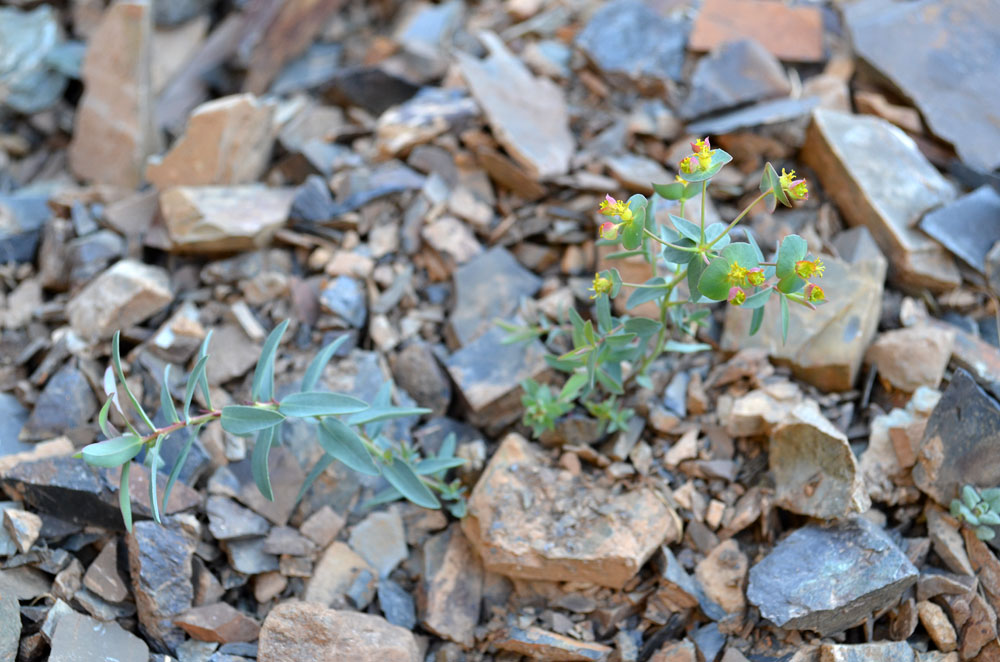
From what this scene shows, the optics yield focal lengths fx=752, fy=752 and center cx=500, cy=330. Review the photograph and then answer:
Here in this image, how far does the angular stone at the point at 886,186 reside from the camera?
2.57 metres

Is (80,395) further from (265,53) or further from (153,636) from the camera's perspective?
(265,53)

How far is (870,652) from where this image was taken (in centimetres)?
193

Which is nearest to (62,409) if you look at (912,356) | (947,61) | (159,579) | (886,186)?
(159,579)

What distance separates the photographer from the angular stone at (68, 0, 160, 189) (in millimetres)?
3334

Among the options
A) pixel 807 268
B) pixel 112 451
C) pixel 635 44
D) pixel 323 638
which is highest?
pixel 807 268

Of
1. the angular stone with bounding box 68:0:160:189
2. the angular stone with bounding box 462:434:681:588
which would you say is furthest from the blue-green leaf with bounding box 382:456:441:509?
the angular stone with bounding box 68:0:160:189

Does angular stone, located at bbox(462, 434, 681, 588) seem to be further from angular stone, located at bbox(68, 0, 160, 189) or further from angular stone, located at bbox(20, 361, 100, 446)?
angular stone, located at bbox(68, 0, 160, 189)

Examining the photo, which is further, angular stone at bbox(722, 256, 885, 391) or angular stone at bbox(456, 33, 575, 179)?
angular stone at bbox(456, 33, 575, 179)

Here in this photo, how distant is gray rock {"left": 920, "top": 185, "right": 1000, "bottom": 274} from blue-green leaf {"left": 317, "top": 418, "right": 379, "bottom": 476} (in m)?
2.01

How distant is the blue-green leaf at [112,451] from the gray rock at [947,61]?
9.62 ft

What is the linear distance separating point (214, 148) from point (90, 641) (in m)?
1.81

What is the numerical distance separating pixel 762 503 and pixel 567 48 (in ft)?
7.31

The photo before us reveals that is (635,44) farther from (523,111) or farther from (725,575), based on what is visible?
(725,575)

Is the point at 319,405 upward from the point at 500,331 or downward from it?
upward
